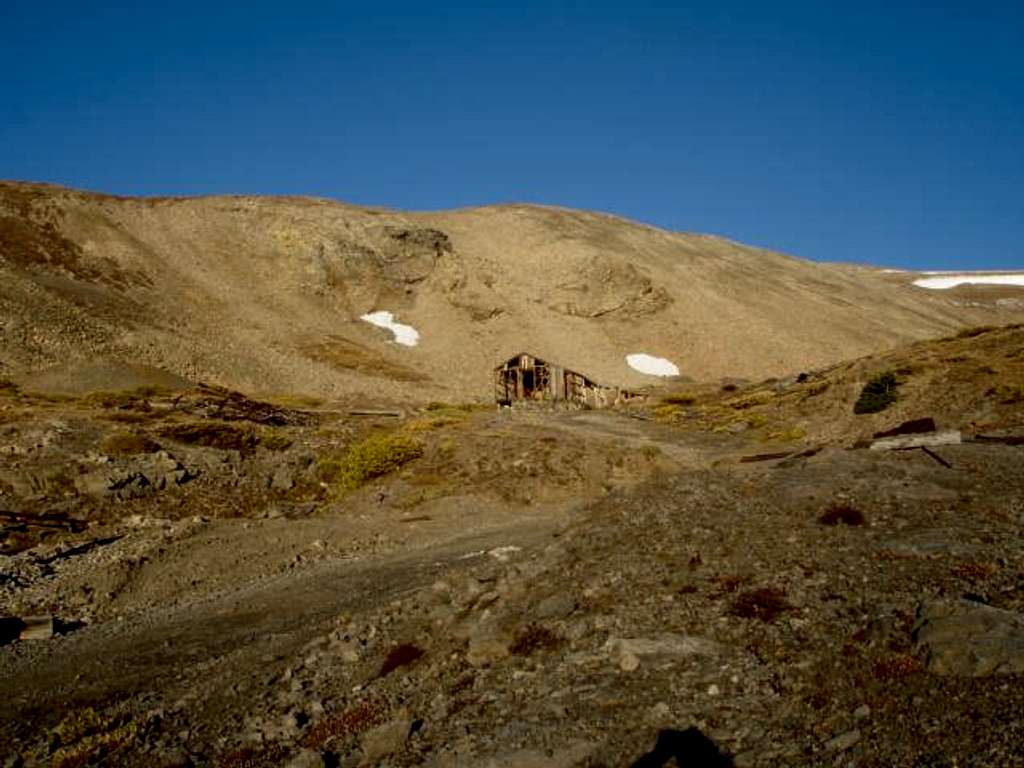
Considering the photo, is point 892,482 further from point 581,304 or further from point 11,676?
point 581,304

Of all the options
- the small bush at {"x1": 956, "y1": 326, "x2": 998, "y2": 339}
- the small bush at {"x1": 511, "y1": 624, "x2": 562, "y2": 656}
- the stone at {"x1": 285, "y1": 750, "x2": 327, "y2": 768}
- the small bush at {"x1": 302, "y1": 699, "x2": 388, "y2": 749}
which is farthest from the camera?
the small bush at {"x1": 956, "y1": 326, "x2": 998, "y2": 339}

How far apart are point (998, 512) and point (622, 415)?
39.0m

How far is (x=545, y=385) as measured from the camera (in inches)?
2648

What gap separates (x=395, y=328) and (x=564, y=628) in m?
82.8

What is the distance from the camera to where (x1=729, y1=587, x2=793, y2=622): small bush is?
10.0 metres

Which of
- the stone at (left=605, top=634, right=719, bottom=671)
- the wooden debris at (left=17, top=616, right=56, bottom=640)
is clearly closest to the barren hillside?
the wooden debris at (left=17, top=616, right=56, bottom=640)

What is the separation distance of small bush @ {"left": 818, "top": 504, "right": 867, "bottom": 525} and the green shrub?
19.6 metres

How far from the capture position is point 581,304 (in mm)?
102438

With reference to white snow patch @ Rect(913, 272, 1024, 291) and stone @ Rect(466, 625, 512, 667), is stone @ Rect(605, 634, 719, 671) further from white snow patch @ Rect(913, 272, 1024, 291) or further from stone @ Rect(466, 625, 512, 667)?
white snow patch @ Rect(913, 272, 1024, 291)

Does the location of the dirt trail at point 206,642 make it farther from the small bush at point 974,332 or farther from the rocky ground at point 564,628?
the small bush at point 974,332

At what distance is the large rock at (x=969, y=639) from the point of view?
25.5 ft

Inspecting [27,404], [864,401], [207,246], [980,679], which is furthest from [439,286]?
[980,679]

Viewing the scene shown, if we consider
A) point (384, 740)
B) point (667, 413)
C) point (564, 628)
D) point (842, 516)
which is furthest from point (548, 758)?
point (667, 413)

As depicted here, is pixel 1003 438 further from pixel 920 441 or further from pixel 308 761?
pixel 308 761
